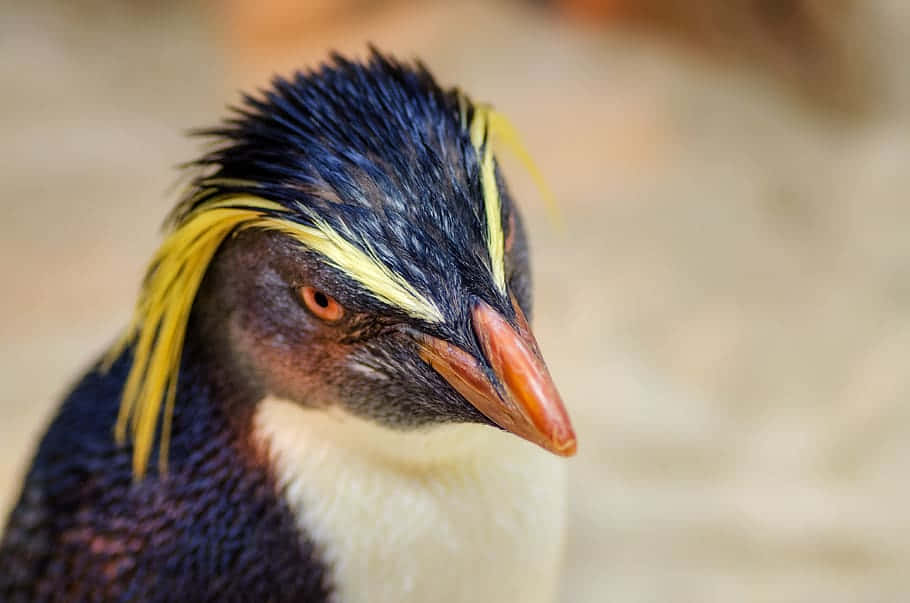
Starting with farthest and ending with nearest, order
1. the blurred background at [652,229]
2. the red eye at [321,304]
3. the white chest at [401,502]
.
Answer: the blurred background at [652,229] → the white chest at [401,502] → the red eye at [321,304]

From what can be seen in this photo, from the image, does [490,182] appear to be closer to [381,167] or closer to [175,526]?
[381,167]

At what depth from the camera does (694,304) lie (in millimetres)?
2512

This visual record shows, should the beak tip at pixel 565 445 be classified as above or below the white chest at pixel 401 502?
above

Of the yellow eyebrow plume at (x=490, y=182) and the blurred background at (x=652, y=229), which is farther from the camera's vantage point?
the blurred background at (x=652, y=229)

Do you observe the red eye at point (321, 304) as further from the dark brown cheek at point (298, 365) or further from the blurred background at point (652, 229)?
the blurred background at point (652, 229)

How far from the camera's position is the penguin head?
1.02 m

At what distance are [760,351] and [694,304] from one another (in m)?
0.21

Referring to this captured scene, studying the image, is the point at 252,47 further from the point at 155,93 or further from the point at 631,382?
the point at 631,382

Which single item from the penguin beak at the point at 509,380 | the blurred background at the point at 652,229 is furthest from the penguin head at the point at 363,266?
the blurred background at the point at 652,229

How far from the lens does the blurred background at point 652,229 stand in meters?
2.15

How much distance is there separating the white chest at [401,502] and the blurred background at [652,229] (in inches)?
33.2

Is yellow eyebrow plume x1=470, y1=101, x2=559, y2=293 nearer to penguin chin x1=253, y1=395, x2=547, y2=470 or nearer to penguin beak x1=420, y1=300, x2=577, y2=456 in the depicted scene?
penguin beak x1=420, y1=300, x2=577, y2=456

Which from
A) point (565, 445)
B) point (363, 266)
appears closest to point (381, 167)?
point (363, 266)

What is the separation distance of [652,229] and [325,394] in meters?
1.76
